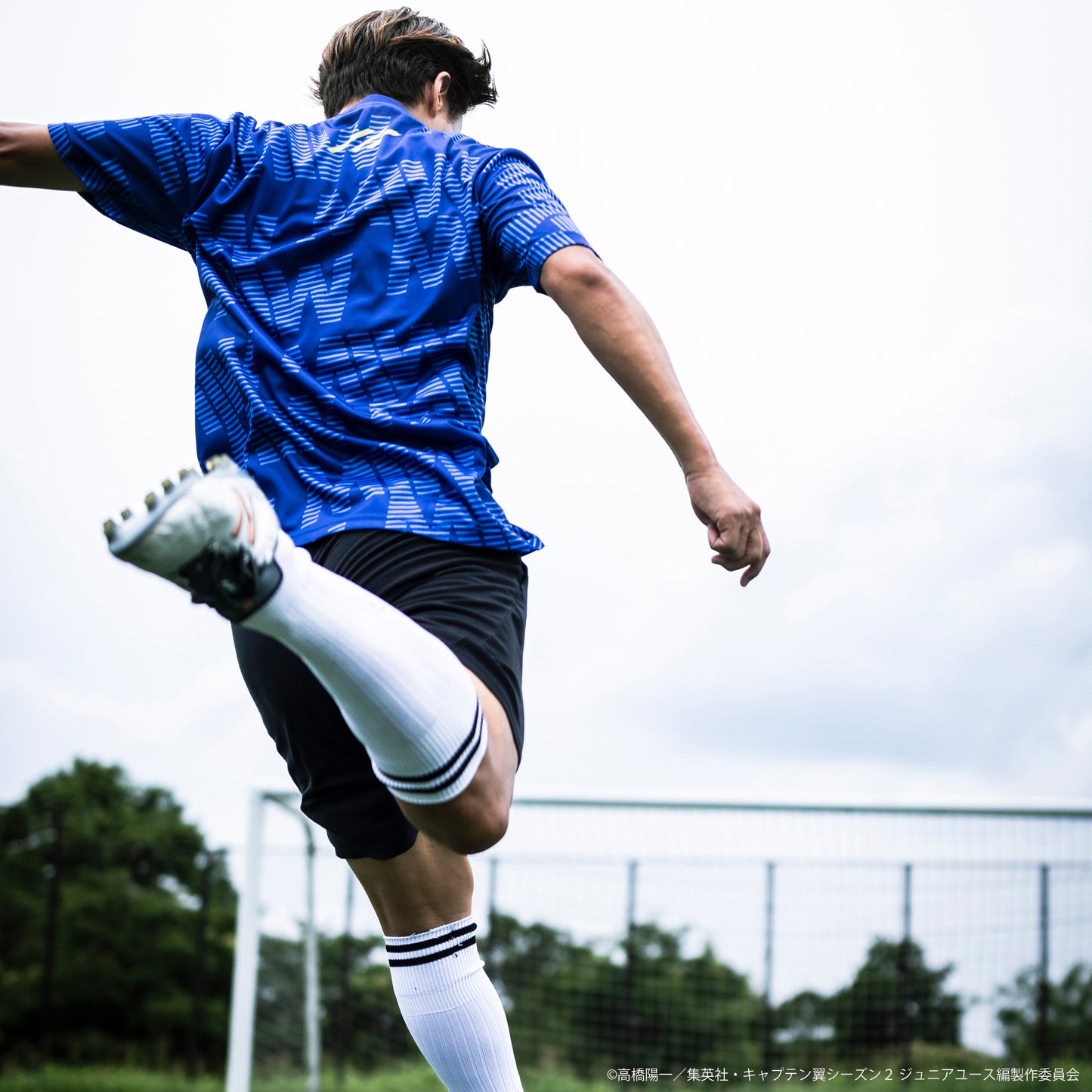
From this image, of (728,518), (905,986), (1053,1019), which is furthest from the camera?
(905,986)

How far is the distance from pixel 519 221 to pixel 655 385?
0.99ft

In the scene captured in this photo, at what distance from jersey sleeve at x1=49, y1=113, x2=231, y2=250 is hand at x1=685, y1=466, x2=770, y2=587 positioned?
33.2 inches

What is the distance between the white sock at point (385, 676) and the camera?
1093 mm

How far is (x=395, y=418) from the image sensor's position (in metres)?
1.40

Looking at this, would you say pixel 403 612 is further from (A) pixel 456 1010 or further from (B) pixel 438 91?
(B) pixel 438 91

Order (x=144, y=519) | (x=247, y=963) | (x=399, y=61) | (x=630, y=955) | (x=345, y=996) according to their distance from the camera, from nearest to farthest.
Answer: (x=144, y=519) < (x=399, y=61) < (x=247, y=963) < (x=630, y=955) < (x=345, y=996)

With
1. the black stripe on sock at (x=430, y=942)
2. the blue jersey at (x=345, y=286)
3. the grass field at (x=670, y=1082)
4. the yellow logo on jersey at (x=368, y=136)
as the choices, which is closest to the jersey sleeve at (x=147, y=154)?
the blue jersey at (x=345, y=286)

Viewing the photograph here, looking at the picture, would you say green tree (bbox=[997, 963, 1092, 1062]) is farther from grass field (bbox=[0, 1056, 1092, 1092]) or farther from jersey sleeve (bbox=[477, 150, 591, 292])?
jersey sleeve (bbox=[477, 150, 591, 292])

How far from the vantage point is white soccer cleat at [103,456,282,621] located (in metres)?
0.94

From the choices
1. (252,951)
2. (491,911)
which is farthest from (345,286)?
(491,911)

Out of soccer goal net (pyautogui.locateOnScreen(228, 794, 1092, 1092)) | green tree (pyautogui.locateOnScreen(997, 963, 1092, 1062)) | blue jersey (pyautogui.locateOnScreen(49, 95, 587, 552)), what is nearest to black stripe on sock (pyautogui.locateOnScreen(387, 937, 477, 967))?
blue jersey (pyautogui.locateOnScreen(49, 95, 587, 552))

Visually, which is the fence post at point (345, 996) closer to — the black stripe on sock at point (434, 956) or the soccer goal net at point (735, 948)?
the soccer goal net at point (735, 948)

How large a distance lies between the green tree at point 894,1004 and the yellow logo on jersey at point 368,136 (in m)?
6.91

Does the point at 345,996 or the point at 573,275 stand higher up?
the point at 573,275
